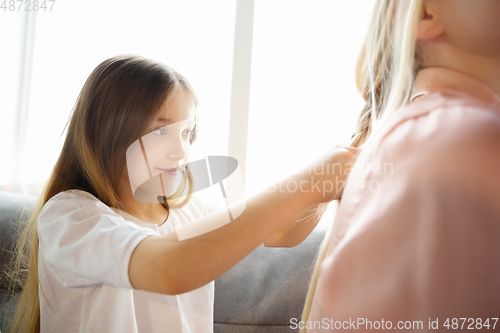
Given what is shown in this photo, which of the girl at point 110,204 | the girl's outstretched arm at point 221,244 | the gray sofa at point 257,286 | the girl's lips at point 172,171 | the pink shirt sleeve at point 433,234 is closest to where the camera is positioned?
the pink shirt sleeve at point 433,234

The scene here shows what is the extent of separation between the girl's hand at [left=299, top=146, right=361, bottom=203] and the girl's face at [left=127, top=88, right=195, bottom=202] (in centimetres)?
29

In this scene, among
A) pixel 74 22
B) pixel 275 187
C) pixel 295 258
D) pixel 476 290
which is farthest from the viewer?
pixel 74 22

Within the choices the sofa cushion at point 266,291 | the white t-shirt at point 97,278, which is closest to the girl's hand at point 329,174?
the white t-shirt at point 97,278

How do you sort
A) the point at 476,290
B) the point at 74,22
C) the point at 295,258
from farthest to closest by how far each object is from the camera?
the point at 74,22
the point at 295,258
the point at 476,290

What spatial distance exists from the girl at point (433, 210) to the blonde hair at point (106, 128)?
420 mm

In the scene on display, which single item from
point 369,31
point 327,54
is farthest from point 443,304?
point 327,54

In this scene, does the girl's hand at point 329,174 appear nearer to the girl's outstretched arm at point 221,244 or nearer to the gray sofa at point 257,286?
the girl's outstretched arm at point 221,244

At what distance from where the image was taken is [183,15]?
0.94 m

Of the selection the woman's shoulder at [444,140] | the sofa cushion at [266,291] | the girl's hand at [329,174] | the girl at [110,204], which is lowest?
the sofa cushion at [266,291]

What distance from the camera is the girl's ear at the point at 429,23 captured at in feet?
1.14

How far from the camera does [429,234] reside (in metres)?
0.27

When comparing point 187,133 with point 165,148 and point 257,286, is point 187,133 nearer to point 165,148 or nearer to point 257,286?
point 165,148

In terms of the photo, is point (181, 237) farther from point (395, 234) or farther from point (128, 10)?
point (128, 10)

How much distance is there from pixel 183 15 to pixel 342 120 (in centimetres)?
50
